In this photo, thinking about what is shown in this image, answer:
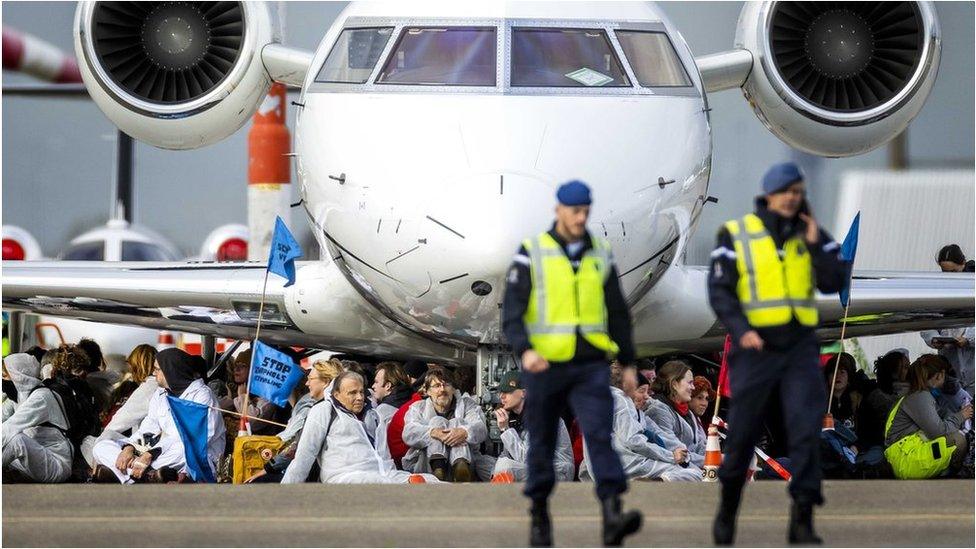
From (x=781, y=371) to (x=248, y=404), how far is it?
8.66 meters

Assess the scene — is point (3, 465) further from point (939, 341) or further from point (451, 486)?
point (939, 341)

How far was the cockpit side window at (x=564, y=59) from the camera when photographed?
12789 mm

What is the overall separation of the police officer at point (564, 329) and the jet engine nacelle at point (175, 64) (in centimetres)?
847

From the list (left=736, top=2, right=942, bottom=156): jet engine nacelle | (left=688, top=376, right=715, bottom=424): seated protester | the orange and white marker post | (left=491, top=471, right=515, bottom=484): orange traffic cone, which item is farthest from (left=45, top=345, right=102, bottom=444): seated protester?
the orange and white marker post

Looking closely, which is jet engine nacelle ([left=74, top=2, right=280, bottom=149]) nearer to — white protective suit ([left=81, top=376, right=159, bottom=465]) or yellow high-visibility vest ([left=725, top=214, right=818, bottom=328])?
white protective suit ([left=81, top=376, right=159, bottom=465])

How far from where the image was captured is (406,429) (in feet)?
43.6

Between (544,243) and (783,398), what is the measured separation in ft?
4.77

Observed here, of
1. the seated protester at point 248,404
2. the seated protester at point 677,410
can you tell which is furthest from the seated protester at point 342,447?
the seated protester at point 248,404

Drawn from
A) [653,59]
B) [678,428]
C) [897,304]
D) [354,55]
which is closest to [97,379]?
[354,55]

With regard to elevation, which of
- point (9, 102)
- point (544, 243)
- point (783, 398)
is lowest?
point (783, 398)

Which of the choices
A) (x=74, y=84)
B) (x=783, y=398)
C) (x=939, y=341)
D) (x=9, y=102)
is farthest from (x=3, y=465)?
(x=9, y=102)

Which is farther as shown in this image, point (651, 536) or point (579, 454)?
point (579, 454)

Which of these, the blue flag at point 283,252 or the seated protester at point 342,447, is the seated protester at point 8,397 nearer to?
the blue flag at point 283,252

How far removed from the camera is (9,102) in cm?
4500
